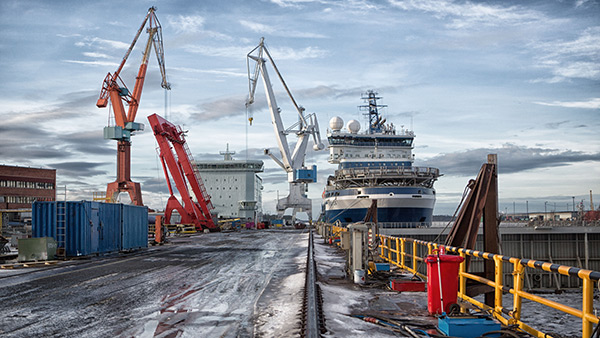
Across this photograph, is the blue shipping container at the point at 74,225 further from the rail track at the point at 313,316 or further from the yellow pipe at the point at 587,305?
the yellow pipe at the point at 587,305

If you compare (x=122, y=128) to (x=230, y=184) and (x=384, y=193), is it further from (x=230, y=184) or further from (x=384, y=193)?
(x=230, y=184)

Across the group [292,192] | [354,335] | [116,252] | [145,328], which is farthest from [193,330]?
[292,192]

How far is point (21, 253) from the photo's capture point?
69.1 feet

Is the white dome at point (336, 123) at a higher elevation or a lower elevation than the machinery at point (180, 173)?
higher

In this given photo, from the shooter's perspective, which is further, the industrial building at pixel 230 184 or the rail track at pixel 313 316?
the industrial building at pixel 230 184

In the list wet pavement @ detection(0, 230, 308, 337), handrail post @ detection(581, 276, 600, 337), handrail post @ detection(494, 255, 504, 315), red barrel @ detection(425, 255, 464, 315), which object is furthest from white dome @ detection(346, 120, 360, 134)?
handrail post @ detection(581, 276, 600, 337)

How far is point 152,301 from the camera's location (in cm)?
1057

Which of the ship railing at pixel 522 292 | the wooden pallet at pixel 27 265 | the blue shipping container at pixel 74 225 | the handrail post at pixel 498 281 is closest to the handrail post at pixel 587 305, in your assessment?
the ship railing at pixel 522 292

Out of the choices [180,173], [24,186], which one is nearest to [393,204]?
[180,173]

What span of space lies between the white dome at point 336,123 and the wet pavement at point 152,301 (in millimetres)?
56971

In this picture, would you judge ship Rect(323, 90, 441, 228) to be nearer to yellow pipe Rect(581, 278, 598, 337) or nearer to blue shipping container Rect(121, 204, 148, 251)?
blue shipping container Rect(121, 204, 148, 251)

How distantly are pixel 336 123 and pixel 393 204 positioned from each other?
25.9 metres

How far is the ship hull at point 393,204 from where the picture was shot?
50.5 meters

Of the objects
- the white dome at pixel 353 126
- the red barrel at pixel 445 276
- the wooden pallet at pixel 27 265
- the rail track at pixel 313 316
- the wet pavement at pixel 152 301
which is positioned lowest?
the wooden pallet at pixel 27 265
